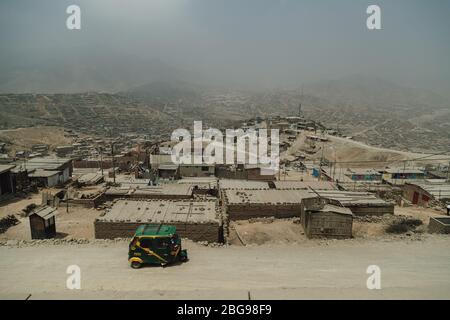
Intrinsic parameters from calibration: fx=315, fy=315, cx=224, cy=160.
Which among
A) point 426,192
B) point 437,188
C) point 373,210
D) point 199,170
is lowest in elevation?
point 426,192

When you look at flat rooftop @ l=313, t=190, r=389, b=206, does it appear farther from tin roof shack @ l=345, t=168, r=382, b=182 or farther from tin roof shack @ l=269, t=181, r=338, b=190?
tin roof shack @ l=345, t=168, r=382, b=182

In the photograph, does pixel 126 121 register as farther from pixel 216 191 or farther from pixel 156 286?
pixel 156 286

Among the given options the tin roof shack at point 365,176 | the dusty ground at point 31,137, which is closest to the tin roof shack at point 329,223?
the tin roof shack at point 365,176

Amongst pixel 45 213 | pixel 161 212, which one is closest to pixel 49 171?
pixel 45 213

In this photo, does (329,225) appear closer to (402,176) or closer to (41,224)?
(41,224)

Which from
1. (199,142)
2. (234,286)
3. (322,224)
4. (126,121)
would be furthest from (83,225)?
(126,121)
